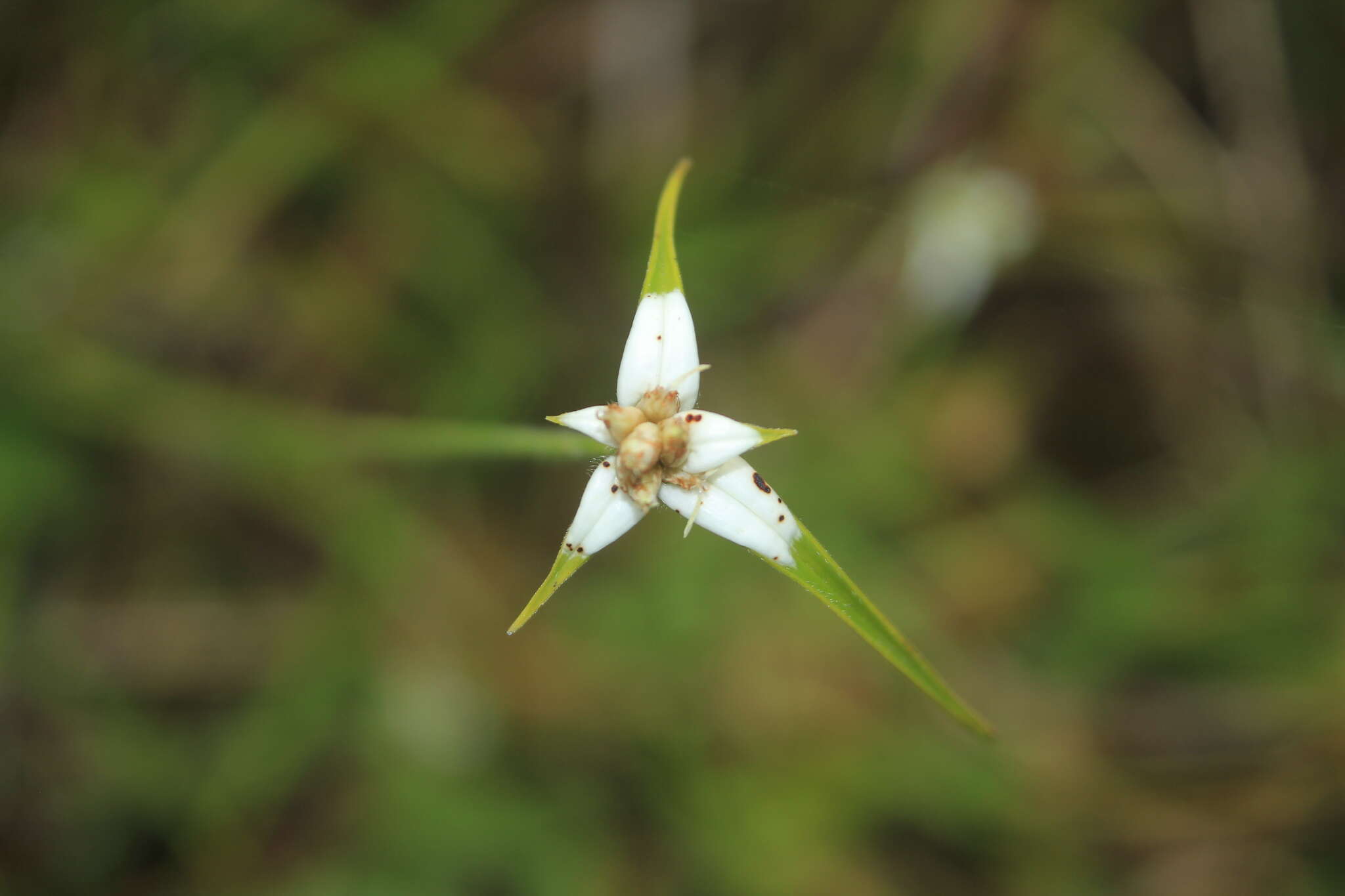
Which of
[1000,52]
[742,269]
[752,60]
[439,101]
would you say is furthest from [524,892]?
[1000,52]

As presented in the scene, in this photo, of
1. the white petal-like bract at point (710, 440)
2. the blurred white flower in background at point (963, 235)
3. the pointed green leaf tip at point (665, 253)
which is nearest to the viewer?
the pointed green leaf tip at point (665, 253)

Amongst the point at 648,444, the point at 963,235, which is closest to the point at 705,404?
the point at 963,235

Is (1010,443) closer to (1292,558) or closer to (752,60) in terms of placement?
(1292,558)

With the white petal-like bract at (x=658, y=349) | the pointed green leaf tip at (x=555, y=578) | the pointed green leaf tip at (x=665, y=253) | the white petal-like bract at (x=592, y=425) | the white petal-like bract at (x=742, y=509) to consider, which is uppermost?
the pointed green leaf tip at (x=665, y=253)

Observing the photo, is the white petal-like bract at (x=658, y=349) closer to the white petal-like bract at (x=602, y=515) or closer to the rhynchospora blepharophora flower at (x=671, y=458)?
the rhynchospora blepharophora flower at (x=671, y=458)

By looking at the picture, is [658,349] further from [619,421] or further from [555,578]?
[555,578]

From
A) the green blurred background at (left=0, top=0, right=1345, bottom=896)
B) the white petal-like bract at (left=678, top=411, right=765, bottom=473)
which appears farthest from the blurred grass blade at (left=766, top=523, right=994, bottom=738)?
the green blurred background at (left=0, top=0, right=1345, bottom=896)

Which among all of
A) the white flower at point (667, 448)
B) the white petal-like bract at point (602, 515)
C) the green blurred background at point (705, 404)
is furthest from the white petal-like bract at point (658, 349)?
the green blurred background at point (705, 404)
